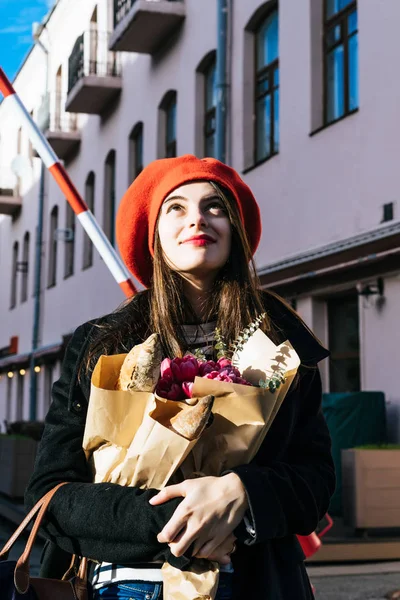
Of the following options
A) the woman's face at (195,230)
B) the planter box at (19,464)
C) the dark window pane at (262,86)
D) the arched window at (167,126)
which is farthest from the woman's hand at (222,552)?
the arched window at (167,126)

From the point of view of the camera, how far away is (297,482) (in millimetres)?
2232

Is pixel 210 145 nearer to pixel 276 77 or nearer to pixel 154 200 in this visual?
pixel 276 77

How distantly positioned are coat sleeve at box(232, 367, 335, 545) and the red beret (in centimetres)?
52

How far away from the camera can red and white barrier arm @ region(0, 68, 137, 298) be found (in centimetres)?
496

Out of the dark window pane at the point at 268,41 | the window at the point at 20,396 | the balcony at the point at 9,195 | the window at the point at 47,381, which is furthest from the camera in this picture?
the balcony at the point at 9,195

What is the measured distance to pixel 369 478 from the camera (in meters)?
8.86

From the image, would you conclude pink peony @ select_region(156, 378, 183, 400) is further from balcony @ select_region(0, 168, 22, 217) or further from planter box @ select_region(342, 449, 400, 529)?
balcony @ select_region(0, 168, 22, 217)

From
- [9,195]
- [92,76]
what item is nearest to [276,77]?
[92,76]

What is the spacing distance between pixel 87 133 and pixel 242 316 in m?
21.4

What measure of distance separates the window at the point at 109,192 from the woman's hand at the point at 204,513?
19.0 metres

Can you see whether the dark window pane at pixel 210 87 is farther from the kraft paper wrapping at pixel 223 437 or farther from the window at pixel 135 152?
the kraft paper wrapping at pixel 223 437

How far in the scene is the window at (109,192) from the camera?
21.2m

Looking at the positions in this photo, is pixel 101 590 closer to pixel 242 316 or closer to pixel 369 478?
pixel 242 316

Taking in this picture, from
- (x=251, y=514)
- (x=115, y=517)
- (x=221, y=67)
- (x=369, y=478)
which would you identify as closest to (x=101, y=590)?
(x=115, y=517)
